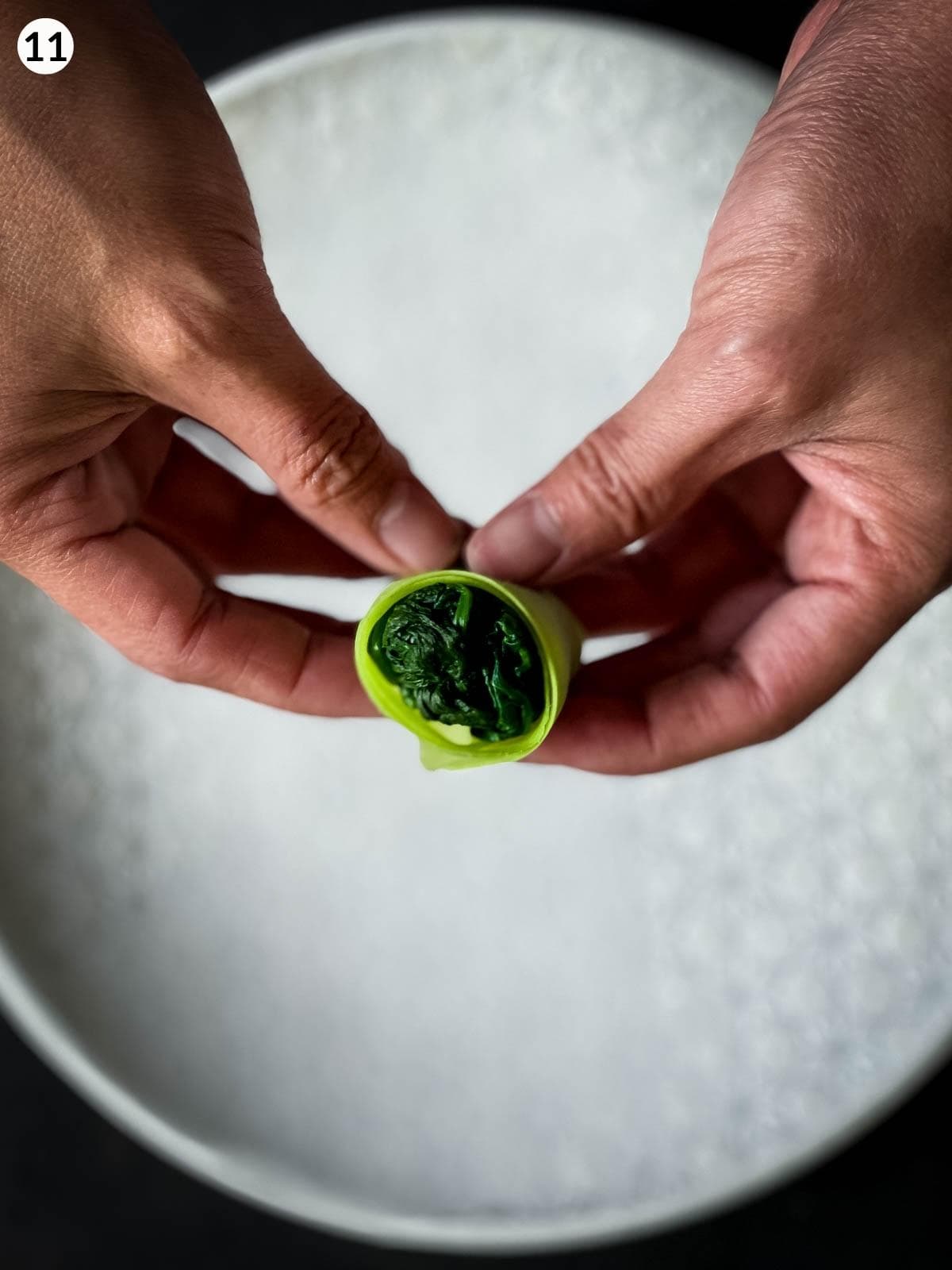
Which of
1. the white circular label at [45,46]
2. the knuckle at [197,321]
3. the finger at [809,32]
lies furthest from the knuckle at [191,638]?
the finger at [809,32]

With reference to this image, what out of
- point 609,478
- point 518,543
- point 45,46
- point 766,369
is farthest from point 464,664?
point 45,46

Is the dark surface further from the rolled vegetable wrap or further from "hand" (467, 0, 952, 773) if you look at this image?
the rolled vegetable wrap

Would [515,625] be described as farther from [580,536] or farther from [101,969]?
[101,969]

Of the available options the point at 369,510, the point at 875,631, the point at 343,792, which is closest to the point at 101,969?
the point at 343,792

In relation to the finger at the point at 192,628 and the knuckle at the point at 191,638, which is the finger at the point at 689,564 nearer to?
the finger at the point at 192,628

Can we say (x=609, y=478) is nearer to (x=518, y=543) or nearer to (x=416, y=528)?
(x=518, y=543)

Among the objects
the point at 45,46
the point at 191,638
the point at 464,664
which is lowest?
the point at 464,664

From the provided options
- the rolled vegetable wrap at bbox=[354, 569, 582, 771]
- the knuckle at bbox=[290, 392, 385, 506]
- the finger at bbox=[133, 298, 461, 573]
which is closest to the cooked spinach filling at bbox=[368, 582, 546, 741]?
the rolled vegetable wrap at bbox=[354, 569, 582, 771]
